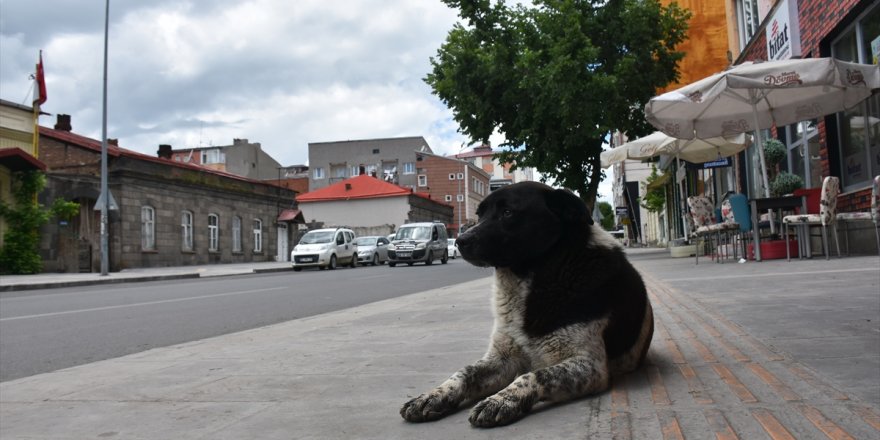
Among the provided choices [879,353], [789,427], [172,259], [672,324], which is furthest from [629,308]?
[172,259]

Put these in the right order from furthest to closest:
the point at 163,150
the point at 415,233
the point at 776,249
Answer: the point at 163,150 < the point at 415,233 < the point at 776,249

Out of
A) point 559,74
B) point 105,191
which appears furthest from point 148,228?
point 559,74

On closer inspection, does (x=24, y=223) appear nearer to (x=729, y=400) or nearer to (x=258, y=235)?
(x=258, y=235)

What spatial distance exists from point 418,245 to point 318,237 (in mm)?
4637

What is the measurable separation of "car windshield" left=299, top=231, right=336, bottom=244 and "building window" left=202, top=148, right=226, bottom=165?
162 ft

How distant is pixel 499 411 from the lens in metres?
2.33

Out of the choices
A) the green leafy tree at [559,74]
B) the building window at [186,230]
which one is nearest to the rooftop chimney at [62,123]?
the building window at [186,230]

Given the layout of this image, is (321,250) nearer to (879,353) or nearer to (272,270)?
(272,270)

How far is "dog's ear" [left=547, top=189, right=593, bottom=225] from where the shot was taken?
2.73 meters

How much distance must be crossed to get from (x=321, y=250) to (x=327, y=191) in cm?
3798

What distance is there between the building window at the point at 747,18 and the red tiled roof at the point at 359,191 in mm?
44602

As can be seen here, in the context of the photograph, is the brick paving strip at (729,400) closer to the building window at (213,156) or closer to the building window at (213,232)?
the building window at (213,232)

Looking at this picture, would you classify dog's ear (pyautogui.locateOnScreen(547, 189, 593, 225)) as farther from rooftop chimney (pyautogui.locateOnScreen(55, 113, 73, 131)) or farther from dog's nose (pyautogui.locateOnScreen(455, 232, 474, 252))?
rooftop chimney (pyautogui.locateOnScreen(55, 113, 73, 131))

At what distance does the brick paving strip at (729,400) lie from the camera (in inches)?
83.5
